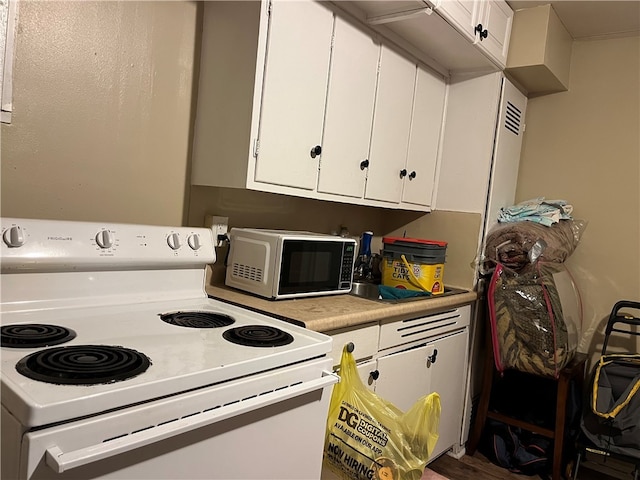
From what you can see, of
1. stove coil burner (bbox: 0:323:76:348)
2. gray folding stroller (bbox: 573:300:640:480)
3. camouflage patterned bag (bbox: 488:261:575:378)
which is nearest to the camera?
stove coil burner (bbox: 0:323:76:348)

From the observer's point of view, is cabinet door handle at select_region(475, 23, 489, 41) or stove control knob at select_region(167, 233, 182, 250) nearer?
stove control knob at select_region(167, 233, 182, 250)

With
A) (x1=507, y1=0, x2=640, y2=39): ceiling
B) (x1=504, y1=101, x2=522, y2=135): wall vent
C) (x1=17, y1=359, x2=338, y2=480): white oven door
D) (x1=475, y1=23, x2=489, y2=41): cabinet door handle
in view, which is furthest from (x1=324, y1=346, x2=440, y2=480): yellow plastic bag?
(x1=507, y1=0, x2=640, y2=39): ceiling

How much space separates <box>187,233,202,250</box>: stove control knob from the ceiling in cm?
195

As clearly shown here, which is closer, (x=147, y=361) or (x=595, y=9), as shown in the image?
(x=147, y=361)

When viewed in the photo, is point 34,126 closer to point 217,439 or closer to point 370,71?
point 217,439

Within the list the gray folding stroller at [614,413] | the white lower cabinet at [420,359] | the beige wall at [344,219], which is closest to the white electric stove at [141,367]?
the beige wall at [344,219]

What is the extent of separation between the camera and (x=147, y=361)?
1.07m

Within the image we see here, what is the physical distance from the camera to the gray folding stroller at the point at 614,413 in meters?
2.12

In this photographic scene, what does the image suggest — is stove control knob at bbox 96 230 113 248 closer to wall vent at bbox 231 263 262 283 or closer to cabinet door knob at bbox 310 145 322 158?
wall vent at bbox 231 263 262 283

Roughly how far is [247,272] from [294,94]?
26.9 inches

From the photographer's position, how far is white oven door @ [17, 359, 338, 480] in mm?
835

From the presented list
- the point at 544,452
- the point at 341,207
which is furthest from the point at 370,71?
the point at 544,452

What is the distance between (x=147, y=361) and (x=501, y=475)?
2156 mm

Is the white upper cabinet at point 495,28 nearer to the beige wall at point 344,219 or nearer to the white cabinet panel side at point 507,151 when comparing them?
the white cabinet panel side at point 507,151
